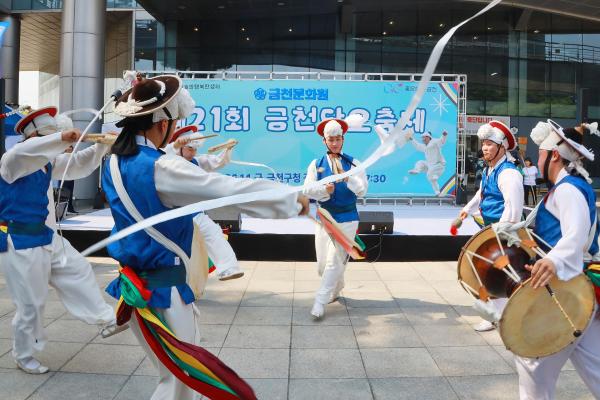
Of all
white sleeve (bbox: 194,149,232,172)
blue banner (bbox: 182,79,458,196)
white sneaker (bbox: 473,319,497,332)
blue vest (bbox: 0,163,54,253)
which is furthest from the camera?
blue banner (bbox: 182,79,458,196)

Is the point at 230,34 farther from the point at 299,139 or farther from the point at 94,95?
the point at 299,139

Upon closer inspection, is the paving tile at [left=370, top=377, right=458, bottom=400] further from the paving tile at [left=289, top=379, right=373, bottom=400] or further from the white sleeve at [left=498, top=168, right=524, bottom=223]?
the white sleeve at [left=498, top=168, right=524, bottom=223]

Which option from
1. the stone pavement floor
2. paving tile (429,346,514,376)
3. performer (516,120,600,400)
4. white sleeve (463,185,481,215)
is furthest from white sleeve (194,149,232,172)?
performer (516,120,600,400)

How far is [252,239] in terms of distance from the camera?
7.48 m

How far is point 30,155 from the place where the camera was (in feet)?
9.85

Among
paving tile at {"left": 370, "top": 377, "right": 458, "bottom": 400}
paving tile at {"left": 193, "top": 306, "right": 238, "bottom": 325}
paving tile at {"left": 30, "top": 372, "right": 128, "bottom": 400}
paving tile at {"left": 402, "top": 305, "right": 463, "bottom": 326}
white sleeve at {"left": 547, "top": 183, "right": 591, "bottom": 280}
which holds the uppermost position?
white sleeve at {"left": 547, "top": 183, "right": 591, "bottom": 280}

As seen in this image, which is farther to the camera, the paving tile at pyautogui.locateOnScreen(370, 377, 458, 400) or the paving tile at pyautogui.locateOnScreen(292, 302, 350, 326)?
the paving tile at pyautogui.locateOnScreen(292, 302, 350, 326)

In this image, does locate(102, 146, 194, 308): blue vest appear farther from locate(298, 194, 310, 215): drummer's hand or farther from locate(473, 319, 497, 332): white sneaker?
locate(473, 319, 497, 332): white sneaker

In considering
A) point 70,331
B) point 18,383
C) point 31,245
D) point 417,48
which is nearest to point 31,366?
point 18,383

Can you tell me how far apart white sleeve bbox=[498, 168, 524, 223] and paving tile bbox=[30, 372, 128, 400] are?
9.57 feet

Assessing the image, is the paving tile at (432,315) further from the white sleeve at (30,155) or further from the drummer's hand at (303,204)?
the white sleeve at (30,155)

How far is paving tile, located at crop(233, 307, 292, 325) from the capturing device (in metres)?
4.66

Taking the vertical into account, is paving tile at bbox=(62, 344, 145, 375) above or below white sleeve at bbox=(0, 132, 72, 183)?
below

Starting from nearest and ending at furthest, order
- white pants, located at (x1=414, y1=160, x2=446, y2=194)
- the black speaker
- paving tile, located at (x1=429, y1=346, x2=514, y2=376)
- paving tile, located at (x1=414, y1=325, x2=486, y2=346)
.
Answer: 1. paving tile, located at (x1=429, y1=346, x2=514, y2=376)
2. paving tile, located at (x1=414, y1=325, x2=486, y2=346)
3. the black speaker
4. white pants, located at (x1=414, y1=160, x2=446, y2=194)
